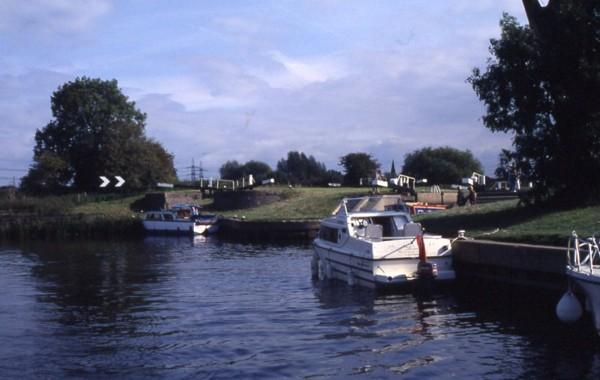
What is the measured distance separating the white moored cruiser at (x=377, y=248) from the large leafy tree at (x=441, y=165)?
7705 centimetres

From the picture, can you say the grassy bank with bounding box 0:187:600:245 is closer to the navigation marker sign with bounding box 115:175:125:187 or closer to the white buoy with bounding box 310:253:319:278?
the navigation marker sign with bounding box 115:175:125:187

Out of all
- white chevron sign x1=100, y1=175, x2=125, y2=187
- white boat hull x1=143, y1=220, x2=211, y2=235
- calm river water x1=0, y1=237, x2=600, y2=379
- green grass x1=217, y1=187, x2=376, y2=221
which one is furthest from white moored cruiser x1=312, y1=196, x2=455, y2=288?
white chevron sign x1=100, y1=175, x2=125, y2=187

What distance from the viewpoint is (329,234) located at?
98.0 feet

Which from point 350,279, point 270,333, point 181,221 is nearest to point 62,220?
point 181,221

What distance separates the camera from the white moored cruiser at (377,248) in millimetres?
24078

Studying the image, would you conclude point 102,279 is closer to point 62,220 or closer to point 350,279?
point 350,279

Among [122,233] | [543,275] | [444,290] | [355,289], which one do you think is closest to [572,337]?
[543,275]

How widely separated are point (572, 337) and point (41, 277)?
23.5 meters

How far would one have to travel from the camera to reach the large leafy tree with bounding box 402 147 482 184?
108438 mm

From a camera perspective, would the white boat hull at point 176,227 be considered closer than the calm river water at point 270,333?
No

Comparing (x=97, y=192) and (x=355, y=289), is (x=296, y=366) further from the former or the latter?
(x=97, y=192)

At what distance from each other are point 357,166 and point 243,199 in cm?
2861

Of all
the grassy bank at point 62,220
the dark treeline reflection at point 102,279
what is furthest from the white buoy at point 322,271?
the grassy bank at point 62,220

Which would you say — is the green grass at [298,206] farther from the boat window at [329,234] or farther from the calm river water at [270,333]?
the calm river water at [270,333]
